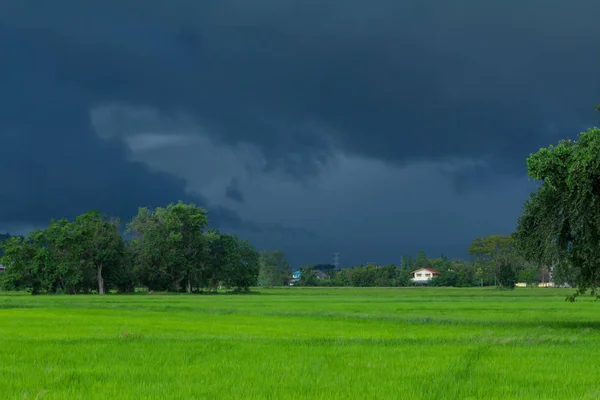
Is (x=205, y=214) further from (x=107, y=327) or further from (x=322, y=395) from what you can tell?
(x=322, y=395)

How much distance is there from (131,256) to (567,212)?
10236 centimetres

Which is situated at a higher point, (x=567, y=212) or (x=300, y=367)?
(x=567, y=212)

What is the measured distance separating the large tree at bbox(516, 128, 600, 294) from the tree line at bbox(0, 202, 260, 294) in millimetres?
93205

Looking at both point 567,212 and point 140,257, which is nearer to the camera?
point 567,212

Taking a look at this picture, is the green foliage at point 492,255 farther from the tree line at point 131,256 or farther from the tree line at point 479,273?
the tree line at point 131,256

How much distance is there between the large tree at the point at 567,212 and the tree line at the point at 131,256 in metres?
93.2

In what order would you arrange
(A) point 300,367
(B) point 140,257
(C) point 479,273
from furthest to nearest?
(C) point 479,273 < (B) point 140,257 < (A) point 300,367

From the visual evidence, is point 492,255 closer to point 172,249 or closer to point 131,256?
point 172,249

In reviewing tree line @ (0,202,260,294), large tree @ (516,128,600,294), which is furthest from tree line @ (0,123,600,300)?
large tree @ (516,128,600,294)

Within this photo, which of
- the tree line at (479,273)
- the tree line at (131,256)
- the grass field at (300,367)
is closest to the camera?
the grass field at (300,367)

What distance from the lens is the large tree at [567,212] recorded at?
28.8 meters

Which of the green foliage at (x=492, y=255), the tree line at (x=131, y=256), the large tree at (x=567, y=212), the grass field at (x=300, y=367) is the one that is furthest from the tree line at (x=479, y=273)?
the grass field at (x=300, y=367)

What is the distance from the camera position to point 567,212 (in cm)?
3111

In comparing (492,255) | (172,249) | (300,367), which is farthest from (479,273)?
(300,367)
